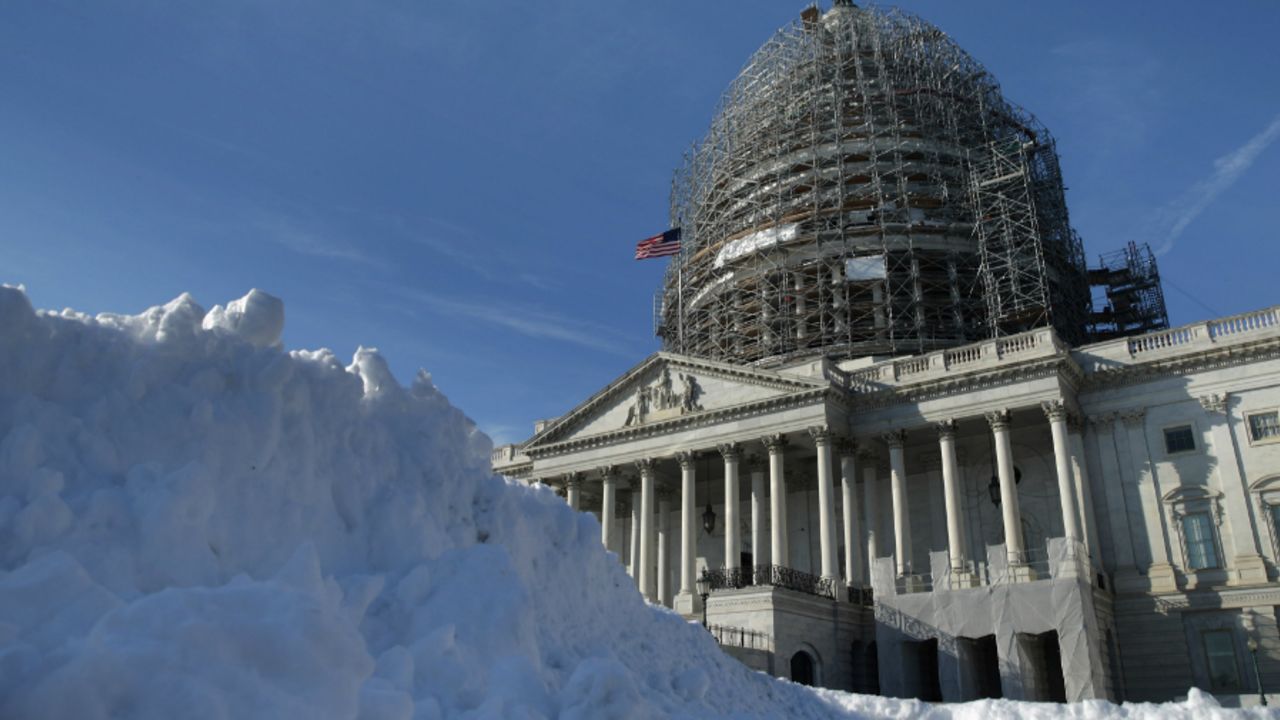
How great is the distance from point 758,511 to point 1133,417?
546 inches

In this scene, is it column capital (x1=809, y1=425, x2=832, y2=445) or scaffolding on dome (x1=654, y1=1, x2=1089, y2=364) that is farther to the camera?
scaffolding on dome (x1=654, y1=1, x2=1089, y2=364)

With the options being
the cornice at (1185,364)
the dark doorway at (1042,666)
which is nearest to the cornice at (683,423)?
the cornice at (1185,364)

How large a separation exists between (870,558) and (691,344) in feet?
69.0

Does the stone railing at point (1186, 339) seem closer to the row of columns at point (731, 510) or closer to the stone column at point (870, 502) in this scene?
the stone column at point (870, 502)

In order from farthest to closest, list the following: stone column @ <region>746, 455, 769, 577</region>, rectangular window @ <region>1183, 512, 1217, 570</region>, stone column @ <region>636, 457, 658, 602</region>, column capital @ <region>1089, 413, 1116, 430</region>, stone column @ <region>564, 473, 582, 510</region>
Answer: stone column @ <region>564, 473, 582, 510</region> → stone column @ <region>636, 457, 658, 602</region> → stone column @ <region>746, 455, 769, 577</region> → column capital @ <region>1089, 413, 1116, 430</region> → rectangular window @ <region>1183, 512, 1217, 570</region>

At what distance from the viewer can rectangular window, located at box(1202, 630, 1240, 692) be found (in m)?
32.2

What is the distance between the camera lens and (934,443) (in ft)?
132

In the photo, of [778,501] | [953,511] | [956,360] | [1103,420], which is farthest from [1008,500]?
[778,501]

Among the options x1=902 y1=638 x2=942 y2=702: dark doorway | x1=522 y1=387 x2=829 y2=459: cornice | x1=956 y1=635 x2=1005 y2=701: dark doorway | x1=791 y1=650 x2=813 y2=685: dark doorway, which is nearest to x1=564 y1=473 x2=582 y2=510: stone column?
x1=522 y1=387 x2=829 y2=459: cornice

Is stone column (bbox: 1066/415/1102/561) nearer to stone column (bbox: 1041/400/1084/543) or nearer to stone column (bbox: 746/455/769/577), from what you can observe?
stone column (bbox: 1041/400/1084/543)

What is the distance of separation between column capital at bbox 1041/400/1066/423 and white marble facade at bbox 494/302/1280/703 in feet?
0.33

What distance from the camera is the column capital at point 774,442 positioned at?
38594 mm

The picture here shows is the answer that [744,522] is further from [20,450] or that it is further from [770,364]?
[20,450]

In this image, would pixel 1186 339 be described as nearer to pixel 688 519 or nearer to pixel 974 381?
pixel 974 381
